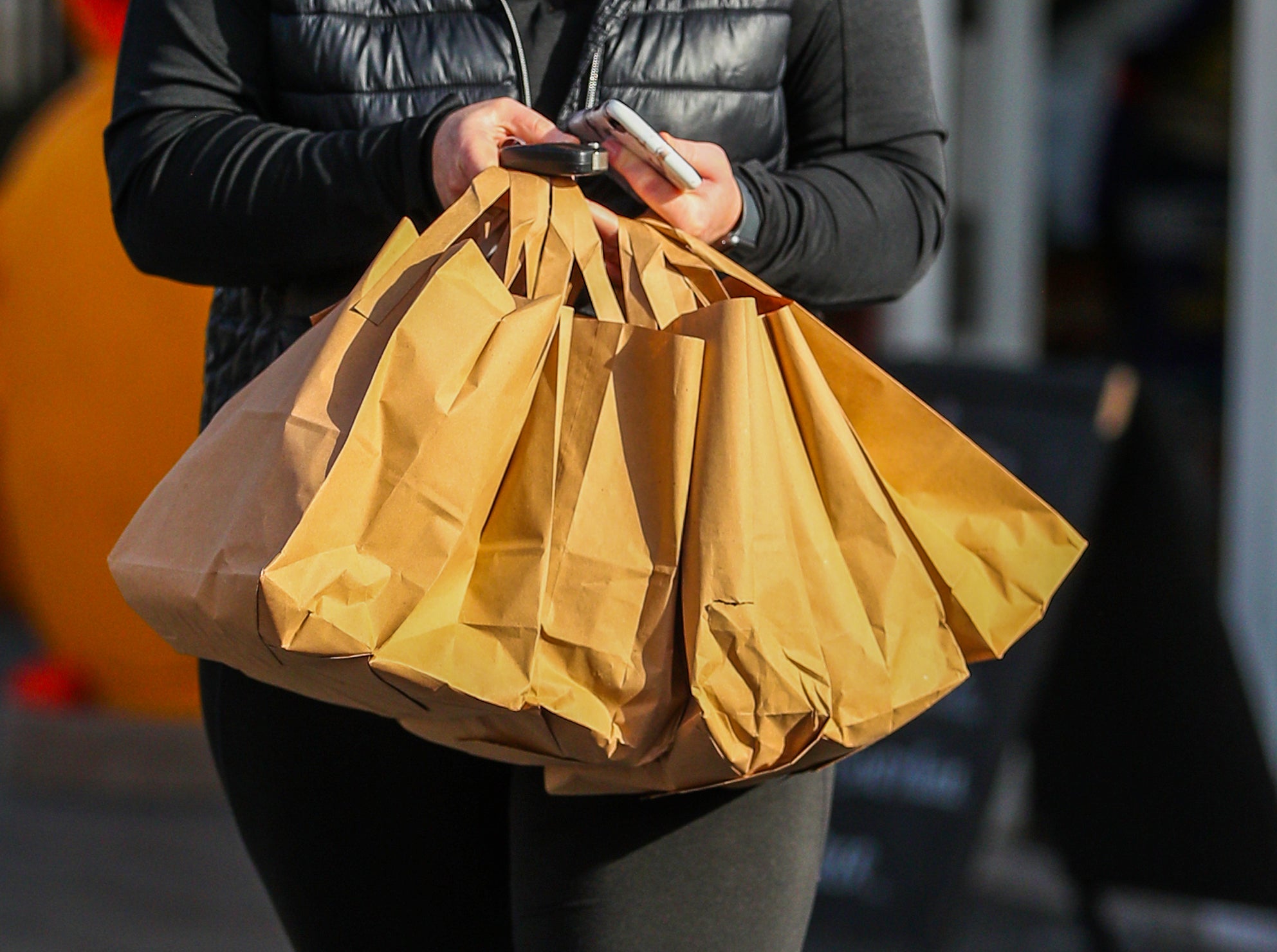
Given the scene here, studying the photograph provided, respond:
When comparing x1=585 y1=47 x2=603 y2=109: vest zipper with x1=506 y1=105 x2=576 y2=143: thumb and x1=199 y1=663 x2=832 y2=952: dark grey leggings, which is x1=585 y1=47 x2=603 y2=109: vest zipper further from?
x1=199 y1=663 x2=832 y2=952: dark grey leggings

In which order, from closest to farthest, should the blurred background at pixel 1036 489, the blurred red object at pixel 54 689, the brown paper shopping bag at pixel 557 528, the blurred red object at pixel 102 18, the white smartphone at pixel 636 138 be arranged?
the brown paper shopping bag at pixel 557 528, the white smartphone at pixel 636 138, the blurred background at pixel 1036 489, the blurred red object at pixel 102 18, the blurred red object at pixel 54 689

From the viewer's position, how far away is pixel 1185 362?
15.9 ft

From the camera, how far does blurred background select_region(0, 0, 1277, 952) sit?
3033 millimetres

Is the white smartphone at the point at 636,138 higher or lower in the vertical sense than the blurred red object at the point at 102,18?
higher

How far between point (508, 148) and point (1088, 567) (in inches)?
84.6

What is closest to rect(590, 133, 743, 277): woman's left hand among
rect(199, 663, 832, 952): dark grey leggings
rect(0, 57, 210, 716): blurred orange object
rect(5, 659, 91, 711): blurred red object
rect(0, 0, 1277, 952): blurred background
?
rect(199, 663, 832, 952): dark grey leggings

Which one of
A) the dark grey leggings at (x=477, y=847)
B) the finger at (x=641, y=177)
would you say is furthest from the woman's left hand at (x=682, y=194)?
the dark grey leggings at (x=477, y=847)

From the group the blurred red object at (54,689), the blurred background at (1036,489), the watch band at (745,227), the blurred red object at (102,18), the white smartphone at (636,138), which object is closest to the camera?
the white smartphone at (636,138)

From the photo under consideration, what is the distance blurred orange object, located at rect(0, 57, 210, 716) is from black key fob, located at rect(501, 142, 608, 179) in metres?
2.58

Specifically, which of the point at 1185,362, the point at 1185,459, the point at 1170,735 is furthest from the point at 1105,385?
the point at 1185,362

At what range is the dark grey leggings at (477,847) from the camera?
135 centimetres

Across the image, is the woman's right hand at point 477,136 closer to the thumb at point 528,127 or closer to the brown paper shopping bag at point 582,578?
the thumb at point 528,127

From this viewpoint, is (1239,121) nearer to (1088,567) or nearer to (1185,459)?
(1185,459)

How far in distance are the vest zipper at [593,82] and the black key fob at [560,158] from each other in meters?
0.15
